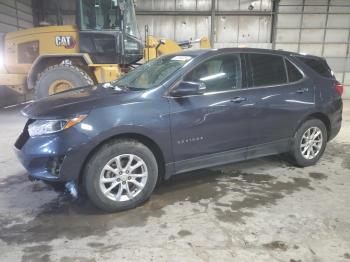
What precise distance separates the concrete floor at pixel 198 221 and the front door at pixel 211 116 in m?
0.46

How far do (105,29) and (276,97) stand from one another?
15.4ft

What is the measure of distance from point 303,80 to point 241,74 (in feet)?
3.15

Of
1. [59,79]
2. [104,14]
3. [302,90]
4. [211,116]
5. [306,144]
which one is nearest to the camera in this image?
[211,116]

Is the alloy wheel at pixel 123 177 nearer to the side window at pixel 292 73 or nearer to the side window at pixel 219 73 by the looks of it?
the side window at pixel 219 73

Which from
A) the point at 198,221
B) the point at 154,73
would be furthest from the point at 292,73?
the point at 198,221

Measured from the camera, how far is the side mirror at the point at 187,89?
2860 mm

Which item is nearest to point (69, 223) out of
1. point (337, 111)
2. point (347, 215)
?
point (347, 215)

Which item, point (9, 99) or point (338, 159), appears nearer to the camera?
point (338, 159)

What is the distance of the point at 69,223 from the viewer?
104 inches

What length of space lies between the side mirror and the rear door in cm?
75

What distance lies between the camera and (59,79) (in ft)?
23.1

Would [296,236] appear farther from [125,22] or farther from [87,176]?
[125,22]

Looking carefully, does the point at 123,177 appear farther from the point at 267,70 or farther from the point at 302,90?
the point at 302,90

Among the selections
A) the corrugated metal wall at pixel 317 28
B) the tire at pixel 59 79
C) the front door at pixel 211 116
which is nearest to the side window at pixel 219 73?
the front door at pixel 211 116
